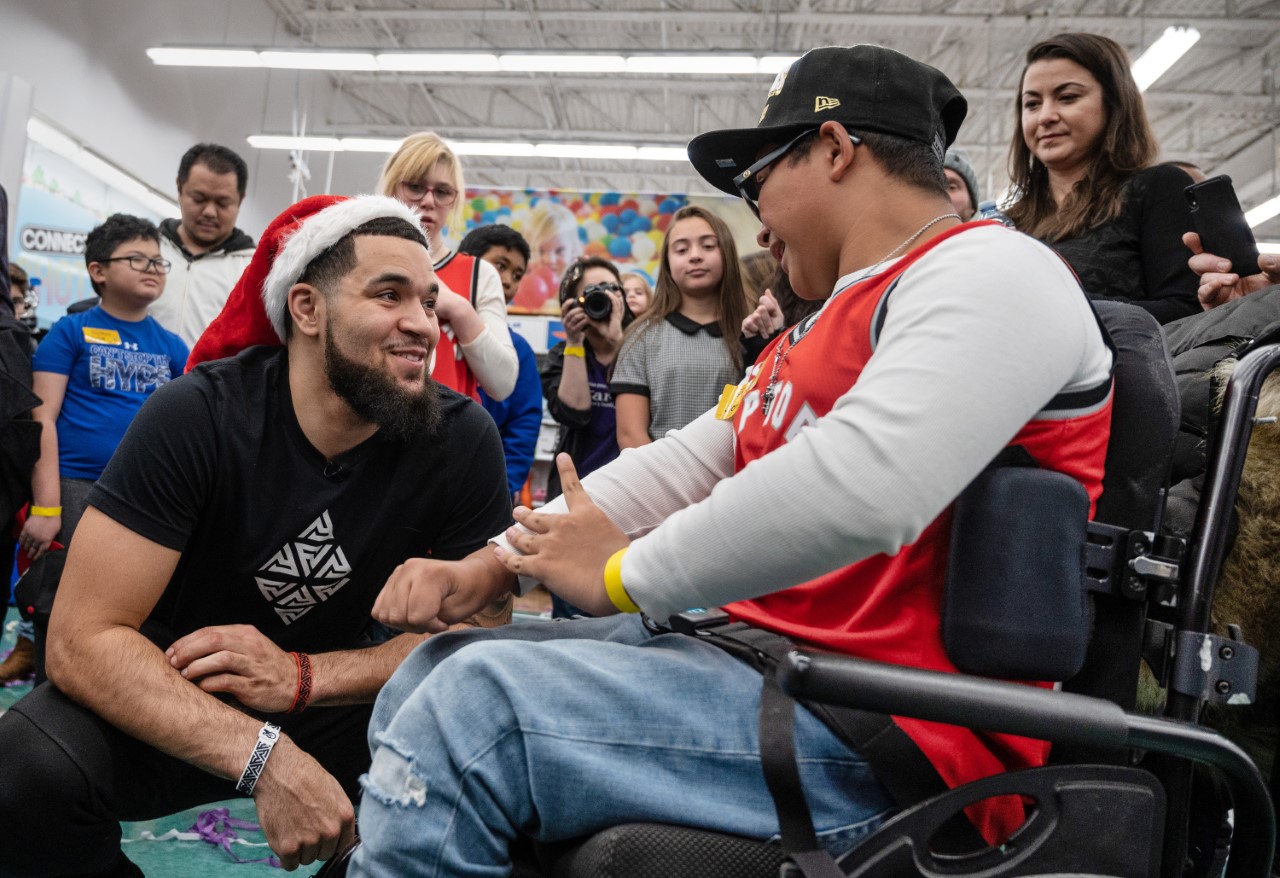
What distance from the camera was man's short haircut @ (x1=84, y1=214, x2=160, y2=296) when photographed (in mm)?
3051

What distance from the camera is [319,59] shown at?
27.3 ft

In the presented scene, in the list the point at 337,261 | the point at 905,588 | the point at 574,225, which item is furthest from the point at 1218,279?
the point at 574,225

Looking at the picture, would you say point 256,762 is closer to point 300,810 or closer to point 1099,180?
point 300,810

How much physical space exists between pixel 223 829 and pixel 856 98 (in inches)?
77.3

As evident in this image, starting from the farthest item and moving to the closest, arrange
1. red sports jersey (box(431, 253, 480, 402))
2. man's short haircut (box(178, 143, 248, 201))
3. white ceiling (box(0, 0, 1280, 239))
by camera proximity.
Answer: white ceiling (box(0, 0, 1280, 239)) → man's short haircut (box(178, 143, 248, 201)) → red sports jersey (box(431, 253, 480, 402))

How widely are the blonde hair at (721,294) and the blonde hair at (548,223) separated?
526cm

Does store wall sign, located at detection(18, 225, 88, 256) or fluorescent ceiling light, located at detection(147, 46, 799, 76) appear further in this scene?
fluorescent ceiling light, located at detection(147, 46, 799, 76)

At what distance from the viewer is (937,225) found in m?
1.08

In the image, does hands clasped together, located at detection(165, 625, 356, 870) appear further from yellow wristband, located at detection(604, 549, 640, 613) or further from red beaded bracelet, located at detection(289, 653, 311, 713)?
yellow wristband, located at detection(604, 549, 640, 613)

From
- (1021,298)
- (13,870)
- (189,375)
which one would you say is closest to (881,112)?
(1021,298)

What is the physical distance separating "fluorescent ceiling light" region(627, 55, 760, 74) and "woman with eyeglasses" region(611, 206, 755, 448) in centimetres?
515

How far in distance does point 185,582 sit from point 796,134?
48.0 inches

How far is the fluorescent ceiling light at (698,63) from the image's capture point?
7605 mm

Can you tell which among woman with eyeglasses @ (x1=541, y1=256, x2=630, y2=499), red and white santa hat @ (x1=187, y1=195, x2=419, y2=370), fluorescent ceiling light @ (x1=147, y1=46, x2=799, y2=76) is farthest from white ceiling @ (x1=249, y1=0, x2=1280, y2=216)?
red and white santa hat @ (x1=187, y1=195, x2=419, y2=370)
